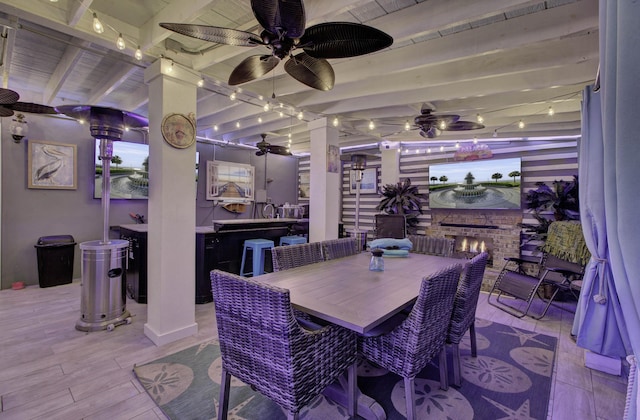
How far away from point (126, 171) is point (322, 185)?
354 cm

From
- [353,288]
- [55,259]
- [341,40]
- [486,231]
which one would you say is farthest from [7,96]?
[486,231]

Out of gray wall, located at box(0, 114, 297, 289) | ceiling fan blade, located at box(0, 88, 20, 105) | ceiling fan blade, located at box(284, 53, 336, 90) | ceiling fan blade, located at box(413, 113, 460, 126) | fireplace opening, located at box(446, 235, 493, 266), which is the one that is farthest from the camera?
fireplace opening, located at box(446, 235, 493, 266)

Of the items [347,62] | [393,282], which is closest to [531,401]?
[393,282]

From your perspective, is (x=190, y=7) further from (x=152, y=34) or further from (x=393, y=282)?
(x=393, y=282)

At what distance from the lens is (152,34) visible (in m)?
2.47

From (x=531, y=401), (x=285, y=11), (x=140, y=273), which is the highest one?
(x=285, y=11)

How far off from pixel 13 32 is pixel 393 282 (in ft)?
12.0

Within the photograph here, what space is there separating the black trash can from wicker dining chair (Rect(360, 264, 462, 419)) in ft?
16.4

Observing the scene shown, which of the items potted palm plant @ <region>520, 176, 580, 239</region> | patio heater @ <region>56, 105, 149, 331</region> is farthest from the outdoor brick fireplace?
patio heater @ <region>56, 105, 149, 331</region>

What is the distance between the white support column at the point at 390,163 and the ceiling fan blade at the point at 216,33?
5.11 metres

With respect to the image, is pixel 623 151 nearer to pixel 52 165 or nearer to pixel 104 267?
pixel 104 267

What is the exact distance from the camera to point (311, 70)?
6.67 feet

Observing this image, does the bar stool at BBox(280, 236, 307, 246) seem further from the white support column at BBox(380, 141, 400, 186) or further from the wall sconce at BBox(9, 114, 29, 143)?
the wall sconce at BBox(9, 114, 29, 143)

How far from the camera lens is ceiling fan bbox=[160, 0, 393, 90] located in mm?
1433
